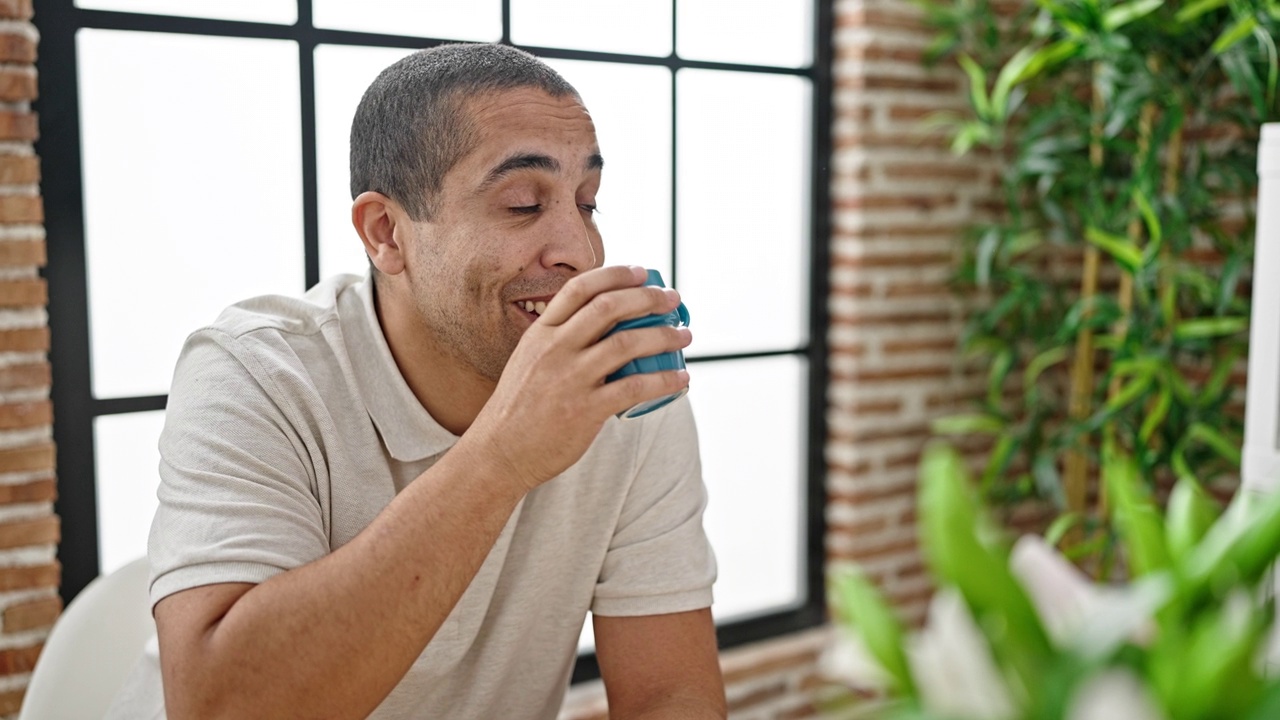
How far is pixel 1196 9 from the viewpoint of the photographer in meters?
2.25

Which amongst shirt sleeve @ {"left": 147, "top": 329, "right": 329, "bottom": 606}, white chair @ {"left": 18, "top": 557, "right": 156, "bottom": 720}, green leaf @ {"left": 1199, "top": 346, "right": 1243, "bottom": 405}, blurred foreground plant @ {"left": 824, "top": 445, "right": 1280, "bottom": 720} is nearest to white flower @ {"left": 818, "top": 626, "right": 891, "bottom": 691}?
blurred foreground plant @ {"left": 824, "top": 445, "right": 1280, "bottom": 720}

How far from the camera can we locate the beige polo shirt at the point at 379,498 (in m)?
1.16

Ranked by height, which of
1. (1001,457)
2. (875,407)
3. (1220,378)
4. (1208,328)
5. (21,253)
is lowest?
(1001,457)

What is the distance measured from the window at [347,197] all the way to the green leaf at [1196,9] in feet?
2.58

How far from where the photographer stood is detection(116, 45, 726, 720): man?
1076 millimetres

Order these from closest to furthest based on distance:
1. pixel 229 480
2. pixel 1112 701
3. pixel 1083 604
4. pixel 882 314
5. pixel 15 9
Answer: pixel 1112 701 → pixel 1083 604 → pixel 229 480 → pixel 15 9 → pixel 882 314

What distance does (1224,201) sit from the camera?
2.64 m

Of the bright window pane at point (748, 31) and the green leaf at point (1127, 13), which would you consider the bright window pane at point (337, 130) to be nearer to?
the bright window pane at point (748, 31)

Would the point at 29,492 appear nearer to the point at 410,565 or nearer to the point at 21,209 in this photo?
the point at 21,209

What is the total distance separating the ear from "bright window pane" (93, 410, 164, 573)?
81 centimetres

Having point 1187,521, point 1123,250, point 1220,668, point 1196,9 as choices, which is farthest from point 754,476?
point 1220,668

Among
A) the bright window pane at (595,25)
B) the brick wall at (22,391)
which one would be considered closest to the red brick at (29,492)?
the brick wall at (22,391)

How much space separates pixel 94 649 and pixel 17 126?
0.86 m

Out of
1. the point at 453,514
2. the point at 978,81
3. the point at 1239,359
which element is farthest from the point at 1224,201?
the point at 453,514
